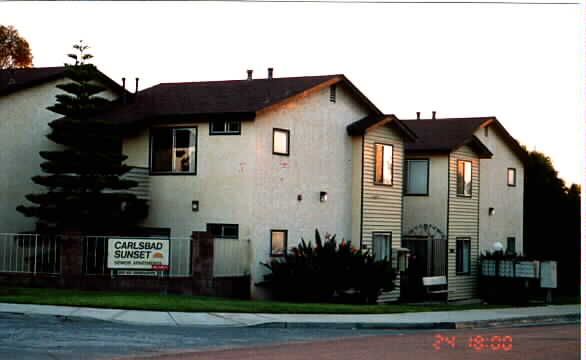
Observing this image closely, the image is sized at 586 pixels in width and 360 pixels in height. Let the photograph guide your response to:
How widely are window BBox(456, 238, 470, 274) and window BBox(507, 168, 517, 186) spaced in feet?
15.5

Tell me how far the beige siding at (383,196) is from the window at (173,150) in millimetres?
6111

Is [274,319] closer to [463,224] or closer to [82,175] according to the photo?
[82,175]

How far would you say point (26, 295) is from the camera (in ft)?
76.7

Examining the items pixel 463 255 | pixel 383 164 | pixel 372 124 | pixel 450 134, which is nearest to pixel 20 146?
pixel 372 124

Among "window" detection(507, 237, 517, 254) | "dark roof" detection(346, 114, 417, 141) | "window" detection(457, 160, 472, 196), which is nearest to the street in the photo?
"dark roof" detection(346, 114, 417, 141)

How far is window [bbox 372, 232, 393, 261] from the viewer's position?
110 ft

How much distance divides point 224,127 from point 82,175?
437 centimetres

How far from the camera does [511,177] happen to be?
42.0 m

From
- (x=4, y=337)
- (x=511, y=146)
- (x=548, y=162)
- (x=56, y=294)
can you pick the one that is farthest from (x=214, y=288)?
(x=548, y=162)

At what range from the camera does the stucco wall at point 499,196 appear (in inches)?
1574

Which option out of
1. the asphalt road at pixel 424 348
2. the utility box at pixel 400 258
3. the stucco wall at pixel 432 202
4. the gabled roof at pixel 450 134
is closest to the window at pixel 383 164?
the utility box at pixel 400 258

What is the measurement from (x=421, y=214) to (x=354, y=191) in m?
5.77

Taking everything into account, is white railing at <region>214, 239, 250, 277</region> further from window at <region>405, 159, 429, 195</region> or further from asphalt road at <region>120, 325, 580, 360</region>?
window at <region>405, 159, 429, 195</region>

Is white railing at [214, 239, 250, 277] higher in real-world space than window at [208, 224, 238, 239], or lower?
lower
